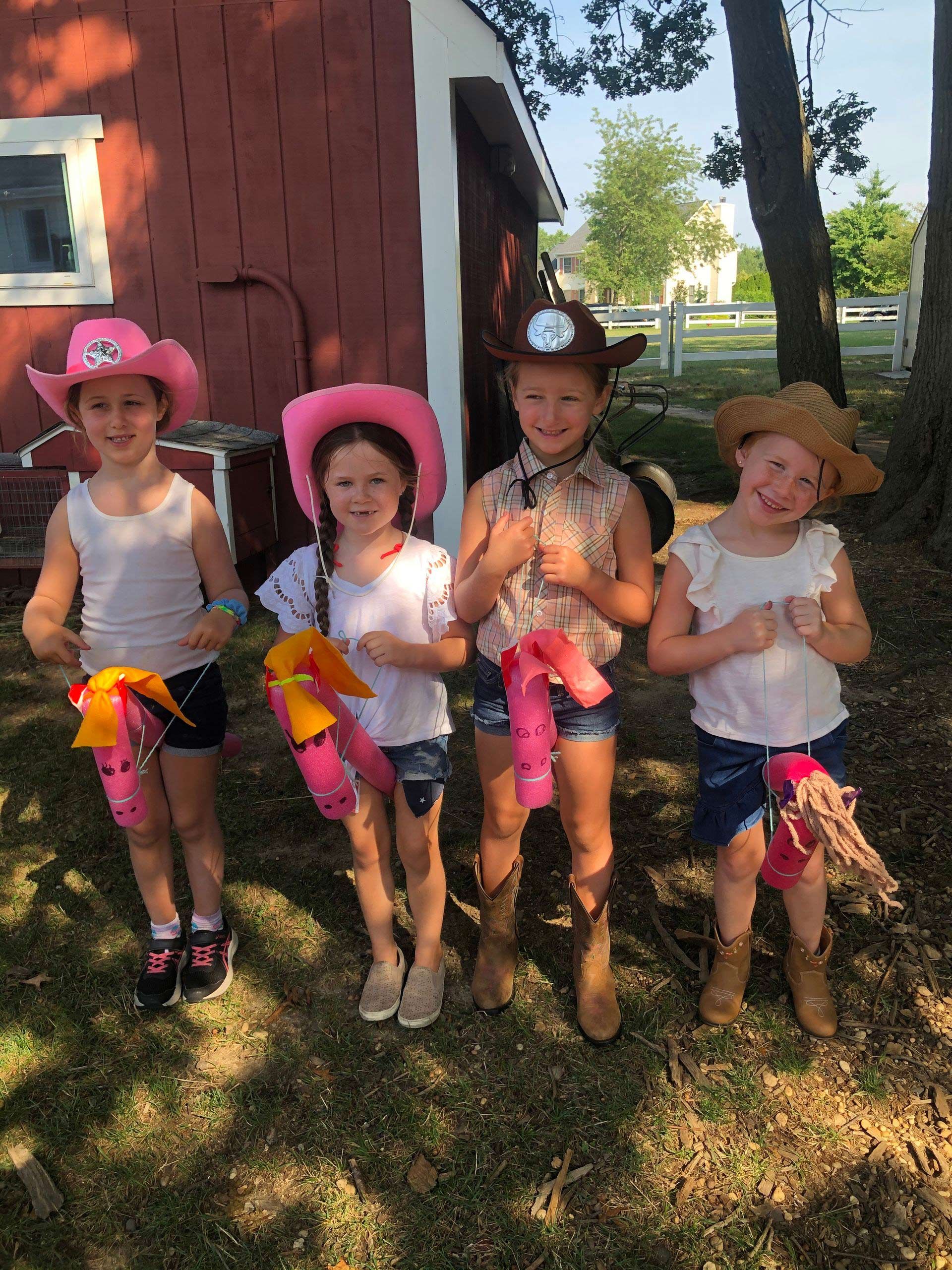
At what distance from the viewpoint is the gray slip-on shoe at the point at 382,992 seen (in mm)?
2420

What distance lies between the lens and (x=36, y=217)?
5.82m

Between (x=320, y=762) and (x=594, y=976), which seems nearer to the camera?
(x=320, y=762)

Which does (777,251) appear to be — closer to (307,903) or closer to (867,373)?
(307,903)

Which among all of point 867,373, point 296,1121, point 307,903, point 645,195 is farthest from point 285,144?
point 645,195

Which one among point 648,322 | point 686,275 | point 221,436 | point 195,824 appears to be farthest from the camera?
point 686,275

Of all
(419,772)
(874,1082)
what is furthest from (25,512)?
(874,1082)

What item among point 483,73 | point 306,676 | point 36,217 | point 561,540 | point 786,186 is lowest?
point 306,676

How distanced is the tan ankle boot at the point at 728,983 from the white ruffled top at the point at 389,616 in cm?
94

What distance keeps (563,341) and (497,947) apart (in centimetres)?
159

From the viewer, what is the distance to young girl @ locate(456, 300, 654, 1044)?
2068 mm

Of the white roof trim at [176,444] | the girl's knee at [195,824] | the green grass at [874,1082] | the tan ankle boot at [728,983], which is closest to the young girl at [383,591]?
the girl's knee at [195,824]

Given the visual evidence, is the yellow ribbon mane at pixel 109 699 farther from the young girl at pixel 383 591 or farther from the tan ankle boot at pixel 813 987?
the tan ankle boot at pixel 813 987

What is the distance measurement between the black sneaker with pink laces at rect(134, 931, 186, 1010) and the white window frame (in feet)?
15.8

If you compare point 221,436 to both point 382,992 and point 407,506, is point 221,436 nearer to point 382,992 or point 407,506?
point 407,506
